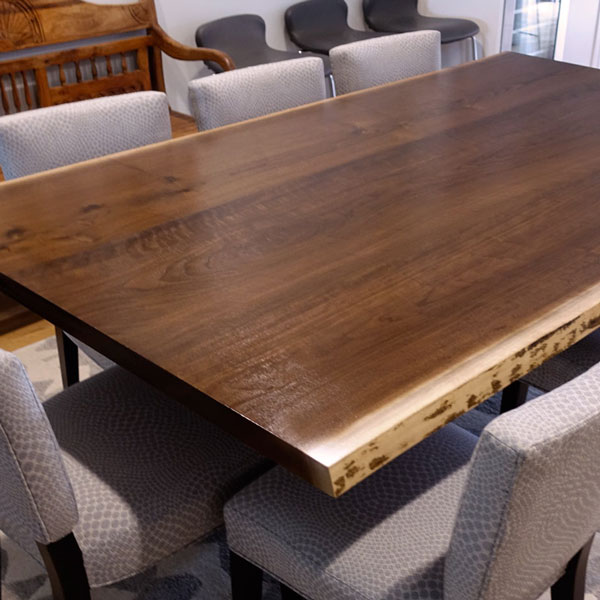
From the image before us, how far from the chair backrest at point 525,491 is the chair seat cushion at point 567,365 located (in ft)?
1.76

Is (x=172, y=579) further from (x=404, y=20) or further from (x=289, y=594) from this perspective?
(x=404, y=20)

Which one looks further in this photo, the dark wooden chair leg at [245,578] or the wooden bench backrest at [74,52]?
the wooden bench backrest at [74,52]

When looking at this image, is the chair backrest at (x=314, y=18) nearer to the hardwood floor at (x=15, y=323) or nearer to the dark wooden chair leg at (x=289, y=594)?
the hardwood floor at (x=15, y=323)

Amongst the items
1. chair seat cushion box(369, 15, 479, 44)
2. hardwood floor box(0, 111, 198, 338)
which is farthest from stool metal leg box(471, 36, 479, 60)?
hardwood floor box(0, 111, 198, 338)

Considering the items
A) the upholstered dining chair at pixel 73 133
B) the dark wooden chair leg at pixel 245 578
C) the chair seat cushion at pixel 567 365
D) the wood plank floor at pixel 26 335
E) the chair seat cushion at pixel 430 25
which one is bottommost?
the wood plank floor at pixel 26 335

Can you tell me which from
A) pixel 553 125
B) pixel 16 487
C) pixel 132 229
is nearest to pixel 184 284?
pixel 132 229

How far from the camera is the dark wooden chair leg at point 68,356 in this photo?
5.58ft

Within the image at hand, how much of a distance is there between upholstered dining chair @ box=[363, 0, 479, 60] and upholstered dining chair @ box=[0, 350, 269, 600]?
297cm

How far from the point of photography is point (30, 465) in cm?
91

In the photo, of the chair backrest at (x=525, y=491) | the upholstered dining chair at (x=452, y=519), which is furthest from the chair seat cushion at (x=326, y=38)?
the chair backrest at (x=525, y=491)

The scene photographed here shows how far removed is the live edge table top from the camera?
2.90ft

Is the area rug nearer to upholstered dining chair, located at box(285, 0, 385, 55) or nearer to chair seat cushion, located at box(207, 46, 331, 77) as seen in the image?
chair seat cushion, located at box(207, 46, 331, 77)

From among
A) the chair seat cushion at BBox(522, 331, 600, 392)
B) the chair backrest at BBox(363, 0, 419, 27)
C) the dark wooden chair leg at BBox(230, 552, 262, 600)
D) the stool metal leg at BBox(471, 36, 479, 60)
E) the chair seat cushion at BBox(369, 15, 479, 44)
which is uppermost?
the chair backrest at BBox(363, 0, 419, 27)

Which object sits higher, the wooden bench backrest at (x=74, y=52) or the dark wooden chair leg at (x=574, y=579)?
the wooden bench backrest at (x=74, y=52)
